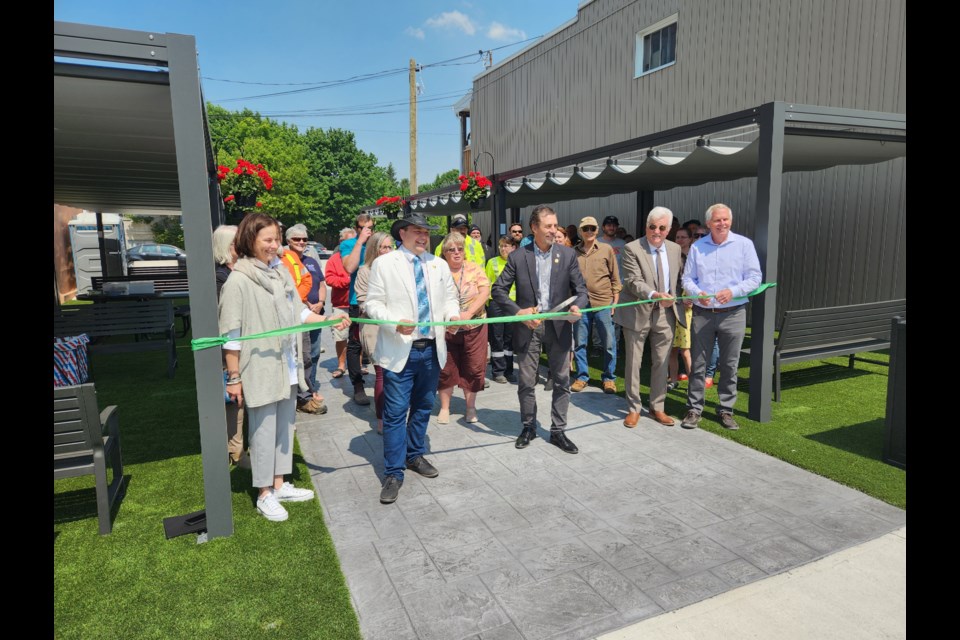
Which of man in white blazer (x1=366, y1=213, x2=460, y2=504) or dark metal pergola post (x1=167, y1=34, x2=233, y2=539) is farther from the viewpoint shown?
man in white blazer (x1=366, y1=213, x2=460, y2=504)

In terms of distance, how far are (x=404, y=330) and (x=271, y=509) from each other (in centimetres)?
145

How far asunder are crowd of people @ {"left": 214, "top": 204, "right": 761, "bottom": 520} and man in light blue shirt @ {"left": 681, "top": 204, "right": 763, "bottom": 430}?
0.01 meters

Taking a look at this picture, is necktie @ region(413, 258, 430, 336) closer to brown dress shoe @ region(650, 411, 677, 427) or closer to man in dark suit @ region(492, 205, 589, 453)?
man in dark suit @ region(492, 205, 589, 453)

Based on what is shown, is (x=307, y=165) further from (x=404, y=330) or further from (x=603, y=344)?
(x=404, y=330)

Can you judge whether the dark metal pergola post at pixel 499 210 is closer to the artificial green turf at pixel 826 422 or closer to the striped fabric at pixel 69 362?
the artificial green turf at pixel 826 422

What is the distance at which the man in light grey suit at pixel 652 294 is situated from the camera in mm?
5074

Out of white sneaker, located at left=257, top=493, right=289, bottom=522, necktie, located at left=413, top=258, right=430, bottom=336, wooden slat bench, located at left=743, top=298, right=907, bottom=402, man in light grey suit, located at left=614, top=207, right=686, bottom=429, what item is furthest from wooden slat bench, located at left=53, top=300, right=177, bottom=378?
wooden slat bench, located at left=743, top=298, right=907, bottom=402

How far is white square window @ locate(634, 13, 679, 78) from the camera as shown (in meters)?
13.1

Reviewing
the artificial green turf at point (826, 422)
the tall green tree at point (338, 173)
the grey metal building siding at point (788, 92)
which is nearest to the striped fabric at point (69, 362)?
the artificial green turf at point (826, 422)

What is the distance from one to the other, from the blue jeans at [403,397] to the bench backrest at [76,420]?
1.74 metres

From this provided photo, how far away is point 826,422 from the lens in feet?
17.3

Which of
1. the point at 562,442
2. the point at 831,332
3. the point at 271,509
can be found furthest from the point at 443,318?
the point at 831,332
